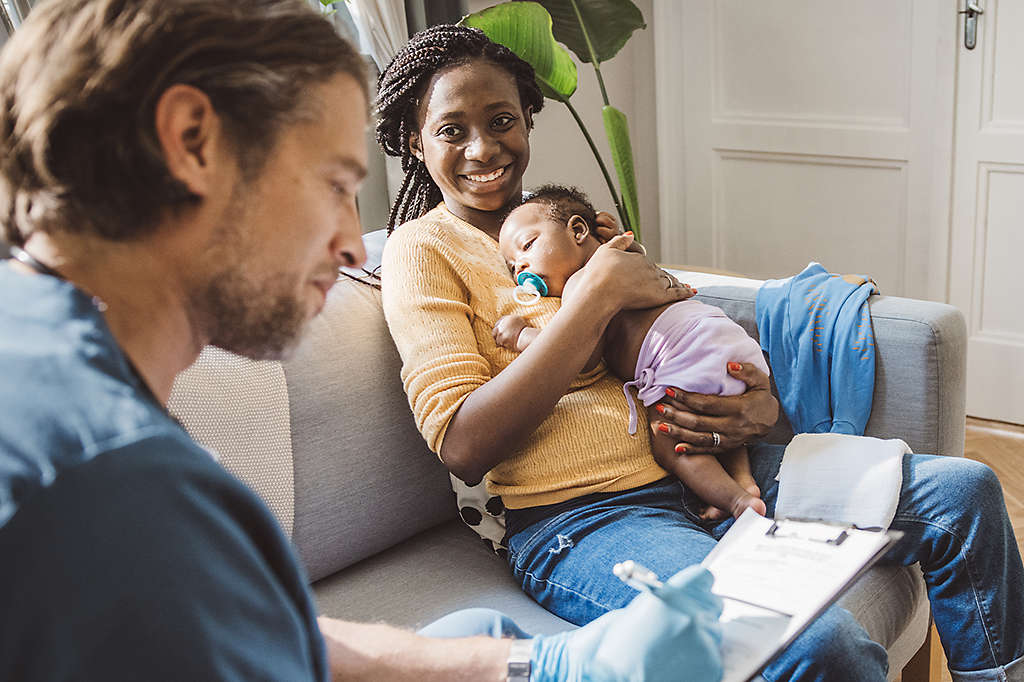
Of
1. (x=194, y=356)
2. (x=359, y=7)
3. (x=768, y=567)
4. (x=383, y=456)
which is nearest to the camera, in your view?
(x=194, y=356)

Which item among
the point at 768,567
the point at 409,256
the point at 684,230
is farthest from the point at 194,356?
the point at 684,230

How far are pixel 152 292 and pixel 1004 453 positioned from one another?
2.68 meters

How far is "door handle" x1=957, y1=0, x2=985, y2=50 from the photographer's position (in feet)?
9.12

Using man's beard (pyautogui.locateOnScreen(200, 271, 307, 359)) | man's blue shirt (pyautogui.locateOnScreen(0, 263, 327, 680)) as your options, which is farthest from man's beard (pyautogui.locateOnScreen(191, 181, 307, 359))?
man's blue shirt (pyautogui.locateOnScreen(0, 263, 327, 680))

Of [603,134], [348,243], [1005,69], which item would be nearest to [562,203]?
[348,243]

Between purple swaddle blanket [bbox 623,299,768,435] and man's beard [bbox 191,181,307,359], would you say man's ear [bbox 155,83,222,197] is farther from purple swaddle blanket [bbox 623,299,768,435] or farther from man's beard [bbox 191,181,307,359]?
purple swaddle blanket [bbox 623,299,768,435]

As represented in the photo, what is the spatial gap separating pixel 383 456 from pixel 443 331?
0.24 m

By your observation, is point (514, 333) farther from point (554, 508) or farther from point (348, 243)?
point (348, 243)

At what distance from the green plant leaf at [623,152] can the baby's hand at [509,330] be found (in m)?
1.24

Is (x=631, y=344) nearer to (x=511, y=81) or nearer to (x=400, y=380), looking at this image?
(x=400, y=380)

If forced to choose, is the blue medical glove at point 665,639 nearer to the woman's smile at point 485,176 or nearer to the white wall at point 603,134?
the woman's smile at point 485,176

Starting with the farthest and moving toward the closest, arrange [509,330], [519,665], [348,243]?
[509,330], [519,665], [348,243]

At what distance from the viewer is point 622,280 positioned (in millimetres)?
1520

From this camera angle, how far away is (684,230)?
11.9 feet
